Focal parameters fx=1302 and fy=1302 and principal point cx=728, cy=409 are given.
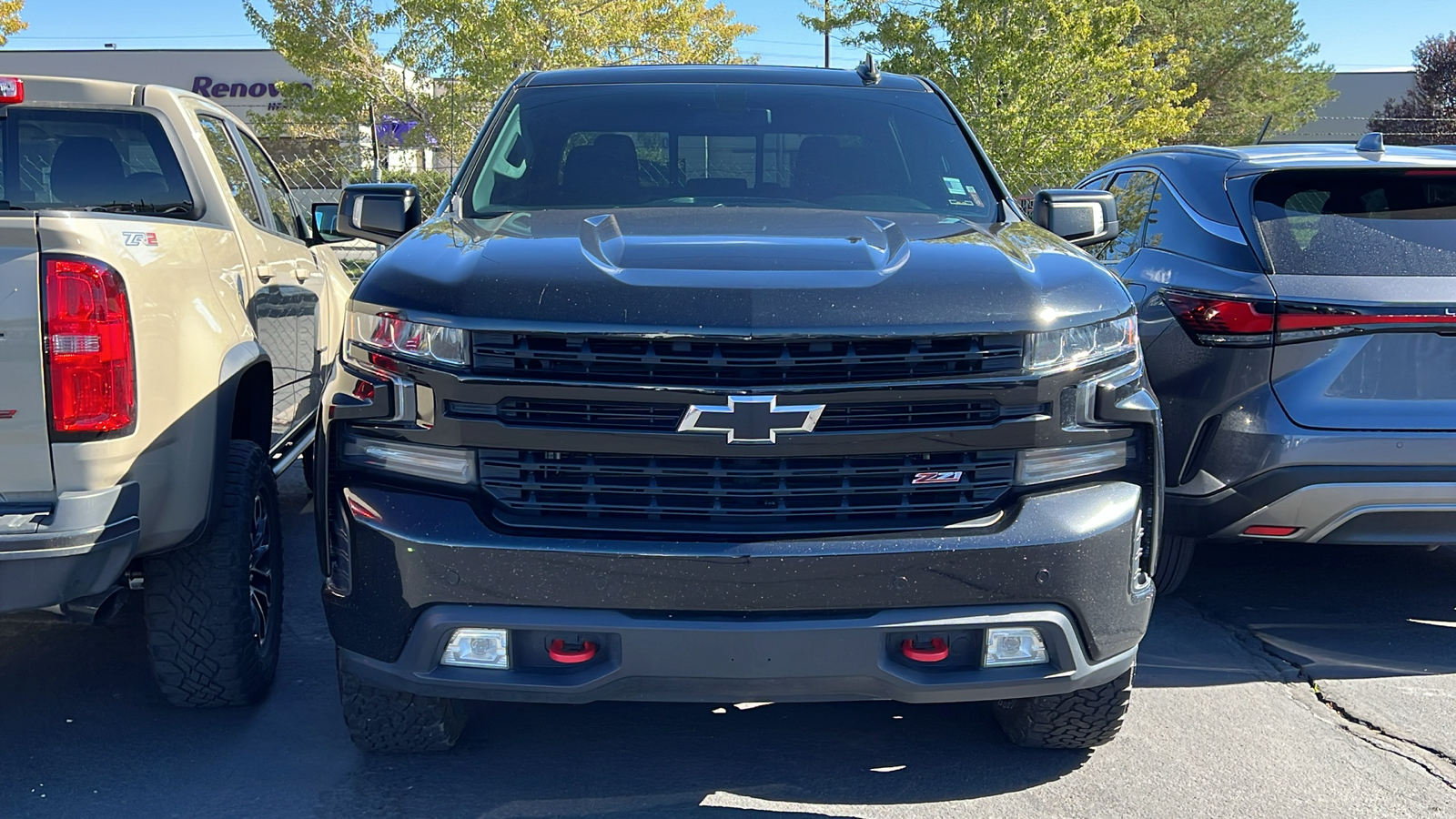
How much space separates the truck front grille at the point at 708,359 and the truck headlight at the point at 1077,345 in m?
0.16

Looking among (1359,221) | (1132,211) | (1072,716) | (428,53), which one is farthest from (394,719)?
(428,53)

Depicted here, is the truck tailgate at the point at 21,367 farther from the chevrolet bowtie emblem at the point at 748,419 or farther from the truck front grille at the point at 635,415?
the chevrolet bowtie emblem at the point at 748,419

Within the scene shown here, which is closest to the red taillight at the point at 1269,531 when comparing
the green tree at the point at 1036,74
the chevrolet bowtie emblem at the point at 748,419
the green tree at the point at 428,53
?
the chevrolet bowtie emblem at the point at 748,419

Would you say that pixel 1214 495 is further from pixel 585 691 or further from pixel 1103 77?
pixel 1103 77

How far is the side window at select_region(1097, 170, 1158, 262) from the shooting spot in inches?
212

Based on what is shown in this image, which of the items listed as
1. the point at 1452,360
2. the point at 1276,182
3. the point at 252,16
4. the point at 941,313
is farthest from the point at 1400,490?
the point at 252,16

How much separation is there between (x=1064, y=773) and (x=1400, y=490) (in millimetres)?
1612

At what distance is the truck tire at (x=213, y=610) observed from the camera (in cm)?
359

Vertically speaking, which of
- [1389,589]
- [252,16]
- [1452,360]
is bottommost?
[1389,589]

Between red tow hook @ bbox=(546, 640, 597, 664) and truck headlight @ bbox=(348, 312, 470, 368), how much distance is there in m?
0.63

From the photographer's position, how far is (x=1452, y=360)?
13.9 ft

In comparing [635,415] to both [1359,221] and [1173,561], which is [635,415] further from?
[1359,221]

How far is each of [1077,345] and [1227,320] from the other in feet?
5.42

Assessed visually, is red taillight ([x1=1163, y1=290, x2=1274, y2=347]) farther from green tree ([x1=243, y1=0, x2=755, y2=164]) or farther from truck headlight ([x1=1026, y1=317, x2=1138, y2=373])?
green tree ([x1=243, y1=0, x2=755, y2=164])
